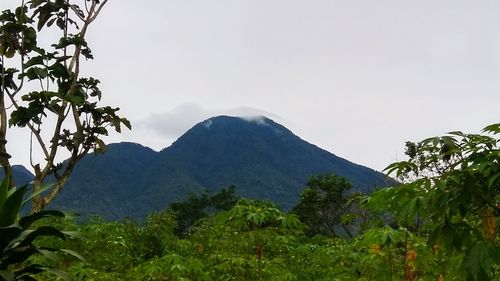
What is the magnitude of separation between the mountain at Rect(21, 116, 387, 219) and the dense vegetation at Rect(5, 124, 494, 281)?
9472cm

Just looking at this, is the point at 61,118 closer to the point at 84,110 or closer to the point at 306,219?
the point at 84,110

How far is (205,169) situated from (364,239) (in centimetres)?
13805

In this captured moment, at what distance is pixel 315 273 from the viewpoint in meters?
6.96

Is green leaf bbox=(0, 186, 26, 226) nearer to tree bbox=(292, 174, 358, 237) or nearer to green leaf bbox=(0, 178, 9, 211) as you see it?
green leaf bbox=(0, 178, 9, 211)

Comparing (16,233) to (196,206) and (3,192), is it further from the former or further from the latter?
(196,206)

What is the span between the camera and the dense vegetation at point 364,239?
286cm

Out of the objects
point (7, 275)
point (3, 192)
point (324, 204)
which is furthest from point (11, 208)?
point (324, 204)

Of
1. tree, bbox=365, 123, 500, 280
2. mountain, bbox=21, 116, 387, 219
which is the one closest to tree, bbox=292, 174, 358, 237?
tree, bbox=365, 123, 500, 280

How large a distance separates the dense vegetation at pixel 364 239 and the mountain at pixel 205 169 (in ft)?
311

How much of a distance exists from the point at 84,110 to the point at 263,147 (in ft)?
480

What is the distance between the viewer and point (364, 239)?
5.19 m

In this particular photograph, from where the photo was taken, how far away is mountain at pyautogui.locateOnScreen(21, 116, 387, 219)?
114 meters

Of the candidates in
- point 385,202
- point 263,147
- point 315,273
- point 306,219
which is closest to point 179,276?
point 315,273

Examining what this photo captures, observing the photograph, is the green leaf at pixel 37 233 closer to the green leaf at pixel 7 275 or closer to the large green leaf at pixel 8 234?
the large green leaf at pixel 8 234
